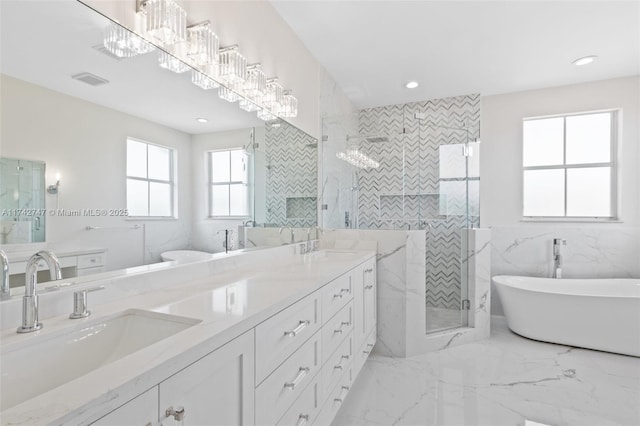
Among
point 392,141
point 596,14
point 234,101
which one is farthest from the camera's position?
point 392,141

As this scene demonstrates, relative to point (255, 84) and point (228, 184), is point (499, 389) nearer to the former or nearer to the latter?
point (228, 184)

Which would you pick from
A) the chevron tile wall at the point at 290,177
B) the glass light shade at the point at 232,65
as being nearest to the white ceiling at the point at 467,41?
the glass light shade at the point at 232,65

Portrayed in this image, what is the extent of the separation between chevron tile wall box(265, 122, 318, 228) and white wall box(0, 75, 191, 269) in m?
0.89

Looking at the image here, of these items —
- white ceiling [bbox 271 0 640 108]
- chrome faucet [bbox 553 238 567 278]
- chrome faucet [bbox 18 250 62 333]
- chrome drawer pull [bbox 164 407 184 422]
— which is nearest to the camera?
chrome drawer pull [bbox 164 407 184 422]

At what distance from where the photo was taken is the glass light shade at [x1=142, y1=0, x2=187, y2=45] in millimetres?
1222

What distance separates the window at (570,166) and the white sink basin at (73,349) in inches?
158

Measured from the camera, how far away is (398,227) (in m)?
3.08

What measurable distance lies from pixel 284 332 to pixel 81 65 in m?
1.10

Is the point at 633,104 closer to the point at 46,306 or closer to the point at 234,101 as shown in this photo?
the point at 234,101

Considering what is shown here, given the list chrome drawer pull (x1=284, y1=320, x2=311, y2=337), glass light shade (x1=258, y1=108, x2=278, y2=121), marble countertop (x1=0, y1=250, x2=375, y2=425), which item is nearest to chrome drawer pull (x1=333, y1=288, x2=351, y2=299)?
marble countertop (x1=0, y1=250, x2=375, y2=425)

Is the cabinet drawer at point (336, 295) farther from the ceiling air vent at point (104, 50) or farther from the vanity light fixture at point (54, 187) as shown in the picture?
the ceiling air vent at point (104, 50)

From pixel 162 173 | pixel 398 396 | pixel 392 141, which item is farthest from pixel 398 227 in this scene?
pixel 162 173

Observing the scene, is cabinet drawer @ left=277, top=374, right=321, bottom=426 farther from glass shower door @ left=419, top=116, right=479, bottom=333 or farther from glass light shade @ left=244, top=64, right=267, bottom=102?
glass shower door @ left=419, top=116, right=479, bottom=333

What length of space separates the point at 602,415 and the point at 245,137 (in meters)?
2.63
